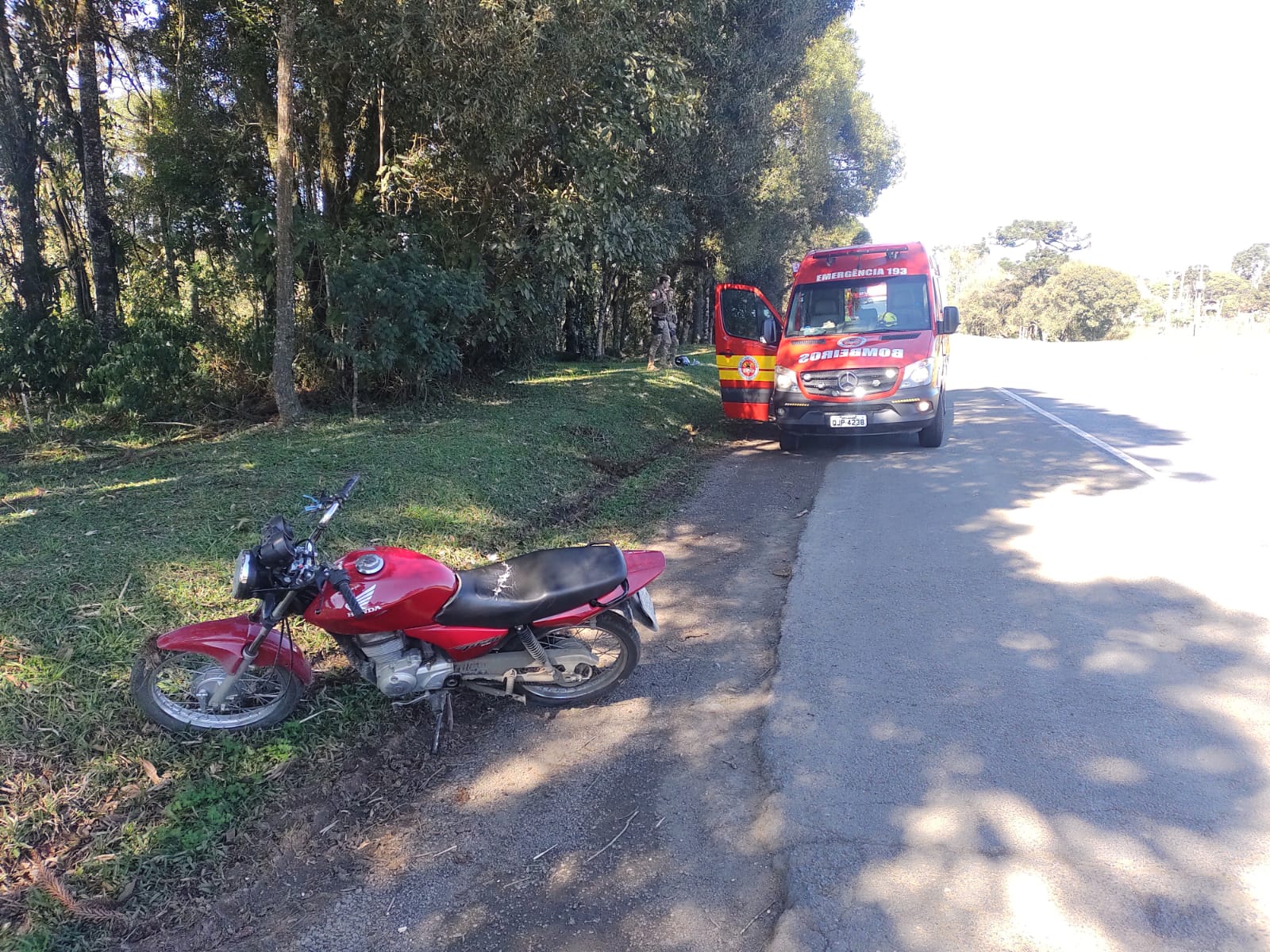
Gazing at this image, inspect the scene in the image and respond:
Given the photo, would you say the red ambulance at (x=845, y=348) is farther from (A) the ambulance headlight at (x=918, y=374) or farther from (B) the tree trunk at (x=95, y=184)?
(B) the tree trunk at (x=95, y=184)

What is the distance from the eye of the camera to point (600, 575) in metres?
4.10

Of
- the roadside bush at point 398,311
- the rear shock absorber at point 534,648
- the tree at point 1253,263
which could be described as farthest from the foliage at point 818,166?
the tree at point 1253,263

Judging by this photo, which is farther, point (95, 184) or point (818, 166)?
point (818, 166)

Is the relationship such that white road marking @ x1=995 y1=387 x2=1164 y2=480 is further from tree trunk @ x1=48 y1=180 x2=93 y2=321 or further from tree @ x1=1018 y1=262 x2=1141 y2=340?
tree @ x1=1018 y1=262 x2=1141 y2=340

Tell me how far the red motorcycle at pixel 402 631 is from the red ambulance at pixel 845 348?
682cm

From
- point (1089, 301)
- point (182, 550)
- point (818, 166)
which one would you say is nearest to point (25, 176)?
point (182, 550)

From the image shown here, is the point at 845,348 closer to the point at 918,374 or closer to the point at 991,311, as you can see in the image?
the point at 918,374

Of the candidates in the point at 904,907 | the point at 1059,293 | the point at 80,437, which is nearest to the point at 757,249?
the point at 80,437

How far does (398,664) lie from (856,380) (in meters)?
7.93

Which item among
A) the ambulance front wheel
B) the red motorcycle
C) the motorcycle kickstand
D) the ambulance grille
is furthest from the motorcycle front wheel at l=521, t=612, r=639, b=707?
the ambulance front wheel

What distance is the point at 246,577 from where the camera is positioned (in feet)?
11.7

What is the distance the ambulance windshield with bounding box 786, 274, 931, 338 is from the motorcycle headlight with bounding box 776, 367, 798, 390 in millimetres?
579

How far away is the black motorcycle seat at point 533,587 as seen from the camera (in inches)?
155

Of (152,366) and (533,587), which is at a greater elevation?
(152,366)
